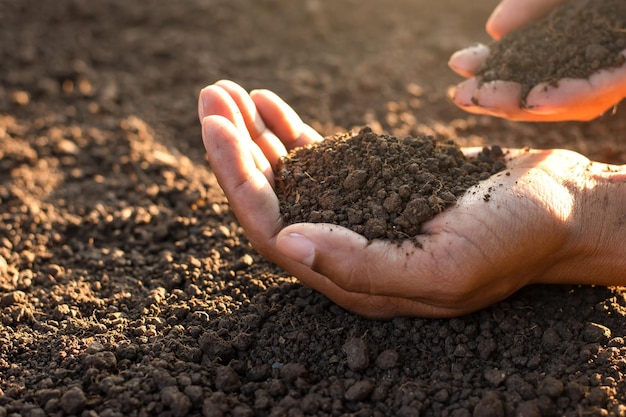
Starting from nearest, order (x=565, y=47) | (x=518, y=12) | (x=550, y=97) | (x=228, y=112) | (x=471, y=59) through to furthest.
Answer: (x=228, y=112) < (x=550, y=97) < (x=565, y=47) < (x=471, y=59) < (x=518, y=12)

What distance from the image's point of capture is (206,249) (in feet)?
8.75

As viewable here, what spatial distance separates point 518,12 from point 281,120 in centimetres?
115

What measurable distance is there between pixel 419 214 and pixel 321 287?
0.40m

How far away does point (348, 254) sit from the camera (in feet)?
6.42

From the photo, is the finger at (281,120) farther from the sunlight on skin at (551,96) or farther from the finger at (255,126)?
the sunlight on skin at (551,96)

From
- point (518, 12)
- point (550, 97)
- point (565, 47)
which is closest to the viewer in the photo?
point (550, 97)

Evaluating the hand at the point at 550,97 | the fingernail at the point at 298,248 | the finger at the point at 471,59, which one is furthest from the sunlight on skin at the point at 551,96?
the fingernail at the point at 298,248

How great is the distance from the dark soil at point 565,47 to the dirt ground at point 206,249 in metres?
0.79

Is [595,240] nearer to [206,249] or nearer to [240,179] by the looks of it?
[240,179]

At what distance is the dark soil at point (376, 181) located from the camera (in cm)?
208

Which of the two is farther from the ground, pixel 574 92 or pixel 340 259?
pixel 574 92

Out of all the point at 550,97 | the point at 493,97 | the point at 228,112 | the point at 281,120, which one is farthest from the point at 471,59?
the point at 228,112

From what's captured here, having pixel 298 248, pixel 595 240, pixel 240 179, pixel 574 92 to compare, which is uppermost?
pixel 574 92

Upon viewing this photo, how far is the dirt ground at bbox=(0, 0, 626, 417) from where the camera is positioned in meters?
1.94
